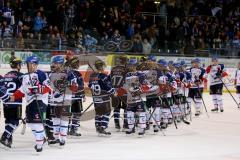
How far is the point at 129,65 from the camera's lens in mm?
9797

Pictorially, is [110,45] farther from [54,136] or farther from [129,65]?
[54,136]

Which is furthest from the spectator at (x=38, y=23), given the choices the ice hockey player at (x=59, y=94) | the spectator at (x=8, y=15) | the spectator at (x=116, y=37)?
the ice hockey player at (x=59, y=94)

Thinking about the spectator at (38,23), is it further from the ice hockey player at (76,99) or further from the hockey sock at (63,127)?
the hockey sock at (63,127)

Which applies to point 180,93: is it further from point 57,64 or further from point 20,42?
point 20,42

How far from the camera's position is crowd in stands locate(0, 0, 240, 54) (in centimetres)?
1702

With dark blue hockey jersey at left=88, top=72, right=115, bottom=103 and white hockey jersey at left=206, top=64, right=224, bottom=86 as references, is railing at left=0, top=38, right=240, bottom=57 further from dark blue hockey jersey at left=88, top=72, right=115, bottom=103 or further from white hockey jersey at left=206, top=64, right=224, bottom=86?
dark blue hockey jersey at left=88, top=72, right=115, bottom=103

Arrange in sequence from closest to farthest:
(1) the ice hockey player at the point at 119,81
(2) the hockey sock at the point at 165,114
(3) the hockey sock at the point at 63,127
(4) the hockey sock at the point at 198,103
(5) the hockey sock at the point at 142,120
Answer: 1. (3) the hockey sock at the point at 63,127
2. (5) the hockey sock at the point at 142,120
3. (1) the ice hockey player at the point at 119,81
4. (2) the hockey sock at the point at 165,114
5. (4) the hockey sock at the point at 198,103

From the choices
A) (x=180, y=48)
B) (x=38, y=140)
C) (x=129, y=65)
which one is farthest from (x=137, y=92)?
(x=180, y=48)

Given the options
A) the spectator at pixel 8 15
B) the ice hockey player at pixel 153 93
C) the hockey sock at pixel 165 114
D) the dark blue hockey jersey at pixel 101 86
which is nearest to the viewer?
the dark blue hockey jersey at pixel 101 86

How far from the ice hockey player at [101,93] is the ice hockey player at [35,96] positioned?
176cm

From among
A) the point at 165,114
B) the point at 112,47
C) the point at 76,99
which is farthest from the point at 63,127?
the point at 112,47

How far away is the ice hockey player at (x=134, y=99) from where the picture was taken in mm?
9633

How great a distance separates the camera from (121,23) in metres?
20.1

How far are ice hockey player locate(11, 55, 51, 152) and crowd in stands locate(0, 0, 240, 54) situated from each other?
8.49 m
